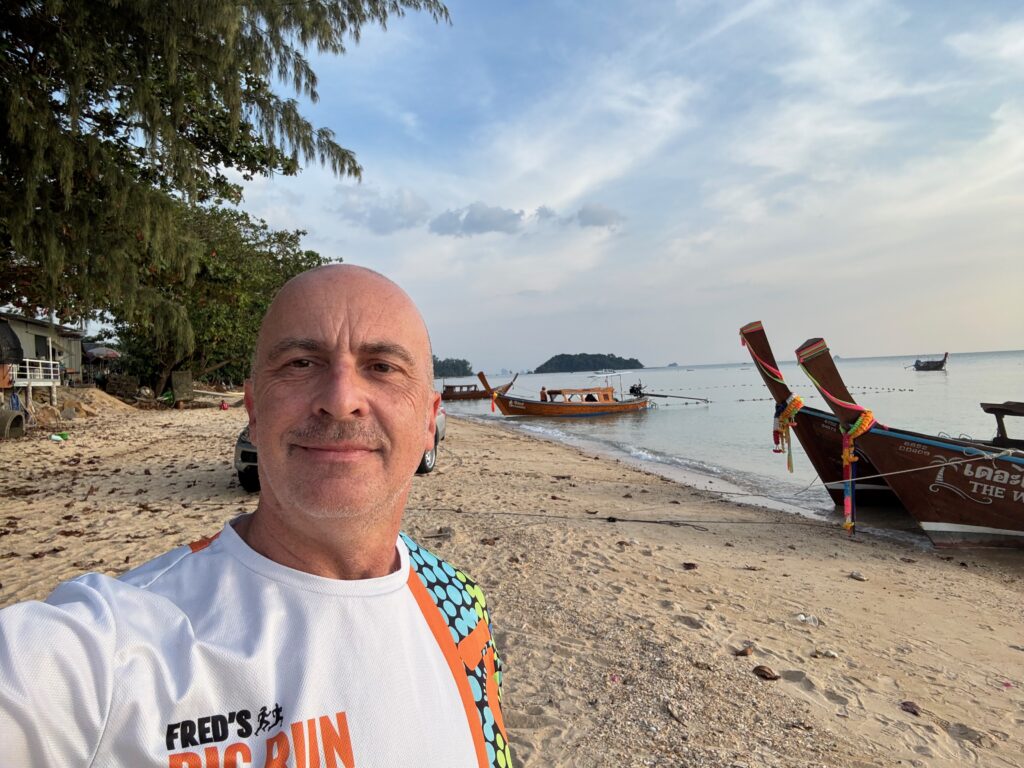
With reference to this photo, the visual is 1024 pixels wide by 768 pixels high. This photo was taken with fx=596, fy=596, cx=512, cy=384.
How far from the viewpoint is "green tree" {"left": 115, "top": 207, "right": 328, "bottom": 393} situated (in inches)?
609

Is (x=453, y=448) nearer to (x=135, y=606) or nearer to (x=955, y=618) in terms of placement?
(x=955, y=618)

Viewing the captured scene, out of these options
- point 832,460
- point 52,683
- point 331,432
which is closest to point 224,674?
point 52,683

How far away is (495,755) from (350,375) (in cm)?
90

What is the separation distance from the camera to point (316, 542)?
1203 mm

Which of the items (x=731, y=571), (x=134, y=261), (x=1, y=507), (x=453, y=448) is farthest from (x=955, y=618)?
(x=453, y=448)

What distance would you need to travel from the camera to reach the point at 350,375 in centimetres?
127

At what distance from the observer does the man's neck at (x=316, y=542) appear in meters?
1.19

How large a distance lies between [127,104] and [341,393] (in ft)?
19.4

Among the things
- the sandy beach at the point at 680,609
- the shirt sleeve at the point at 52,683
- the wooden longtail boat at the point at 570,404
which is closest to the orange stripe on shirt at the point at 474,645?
the shirt sleeve at the point at 52,683

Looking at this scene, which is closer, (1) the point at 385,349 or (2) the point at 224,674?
(2) the point at 224,674

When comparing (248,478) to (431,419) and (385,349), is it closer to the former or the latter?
(431,419)

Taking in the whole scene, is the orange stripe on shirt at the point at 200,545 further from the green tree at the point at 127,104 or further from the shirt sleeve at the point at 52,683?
the green tree at the point at 127,104

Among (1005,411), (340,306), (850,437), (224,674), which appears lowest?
(850,437)

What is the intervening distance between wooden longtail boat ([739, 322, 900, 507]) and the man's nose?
32.3ft
